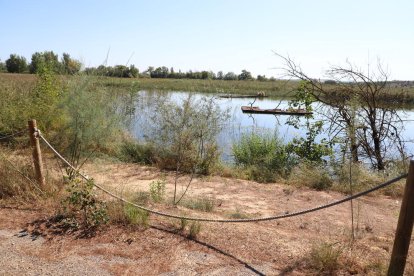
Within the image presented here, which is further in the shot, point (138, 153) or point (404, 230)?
point (138, 153)

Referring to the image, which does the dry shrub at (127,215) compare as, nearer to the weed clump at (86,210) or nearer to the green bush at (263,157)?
the weed clump at (86,210)

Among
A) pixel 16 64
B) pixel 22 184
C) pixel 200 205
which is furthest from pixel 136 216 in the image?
pixel 16 64

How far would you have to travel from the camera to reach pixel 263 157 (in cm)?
1049

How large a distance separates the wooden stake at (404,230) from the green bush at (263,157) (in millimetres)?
5779

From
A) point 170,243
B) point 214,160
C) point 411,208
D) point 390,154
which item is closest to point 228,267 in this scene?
point 170,243

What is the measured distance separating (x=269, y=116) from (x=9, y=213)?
15929 mm

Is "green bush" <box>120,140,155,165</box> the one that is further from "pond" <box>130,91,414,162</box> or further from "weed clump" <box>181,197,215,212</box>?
"weed clump" <box>181,197,215,212</box>

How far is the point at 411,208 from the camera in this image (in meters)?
3.07

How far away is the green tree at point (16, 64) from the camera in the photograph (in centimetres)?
5009

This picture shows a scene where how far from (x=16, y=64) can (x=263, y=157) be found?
164 ft

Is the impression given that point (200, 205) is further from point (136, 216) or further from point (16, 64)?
point (16, 64)

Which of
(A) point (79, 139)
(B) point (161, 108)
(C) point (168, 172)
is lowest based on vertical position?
(C) point (168, 172)

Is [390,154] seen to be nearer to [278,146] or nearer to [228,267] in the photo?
[278,146]

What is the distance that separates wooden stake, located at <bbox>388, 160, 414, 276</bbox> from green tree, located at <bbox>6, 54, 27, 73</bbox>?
5425 cm
